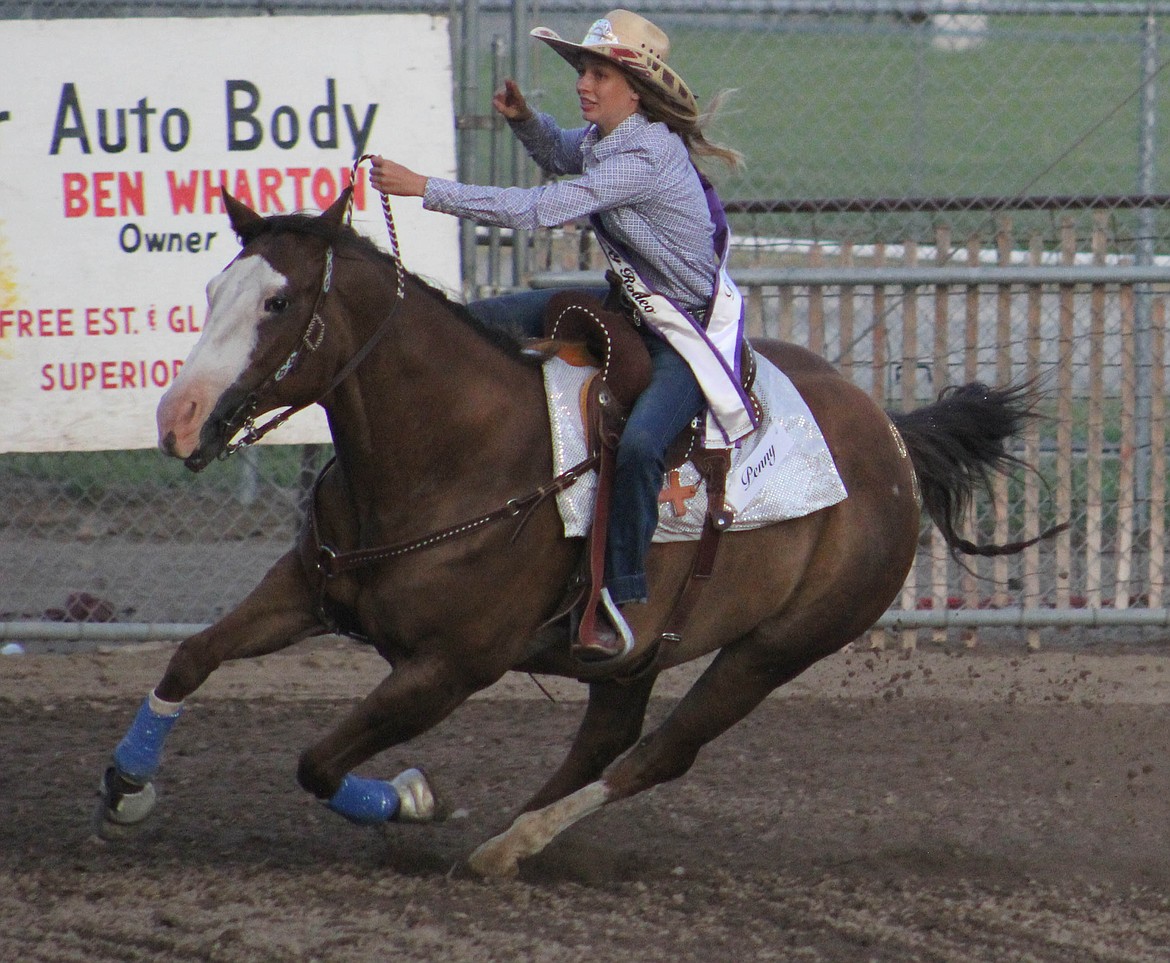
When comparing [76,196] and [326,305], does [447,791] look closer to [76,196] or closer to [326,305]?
[326,305]

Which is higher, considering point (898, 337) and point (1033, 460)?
point (898, 337)

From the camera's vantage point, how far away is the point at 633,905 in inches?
167

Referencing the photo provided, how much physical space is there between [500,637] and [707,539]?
0.70m

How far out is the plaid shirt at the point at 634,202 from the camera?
13.0 feet

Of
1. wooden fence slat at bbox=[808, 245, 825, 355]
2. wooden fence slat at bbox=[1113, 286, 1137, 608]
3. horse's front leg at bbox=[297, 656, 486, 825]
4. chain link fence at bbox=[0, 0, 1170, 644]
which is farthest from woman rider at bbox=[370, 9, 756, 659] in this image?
wooden fence slat at bbox=[1113, 286, 1137, 608]

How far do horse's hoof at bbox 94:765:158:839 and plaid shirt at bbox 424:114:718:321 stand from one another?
5.75 ft

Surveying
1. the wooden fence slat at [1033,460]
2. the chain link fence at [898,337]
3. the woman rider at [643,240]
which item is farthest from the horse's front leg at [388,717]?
the wooden fence slat at [1033,460]

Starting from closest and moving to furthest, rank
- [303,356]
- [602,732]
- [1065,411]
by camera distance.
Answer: [303,356]
[602,732]
[1065,411]

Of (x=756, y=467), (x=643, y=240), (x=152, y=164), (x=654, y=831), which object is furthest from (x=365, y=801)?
(x=152, y=164)

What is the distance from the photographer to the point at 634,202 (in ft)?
13.9

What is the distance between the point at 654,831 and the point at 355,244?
2.13 metres

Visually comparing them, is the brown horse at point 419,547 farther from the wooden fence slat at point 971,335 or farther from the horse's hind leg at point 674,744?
the wooden fence slat at point 971,335

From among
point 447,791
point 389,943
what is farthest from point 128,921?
point 447,791

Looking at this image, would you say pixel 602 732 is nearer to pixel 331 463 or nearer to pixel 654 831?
pixel 654 831
